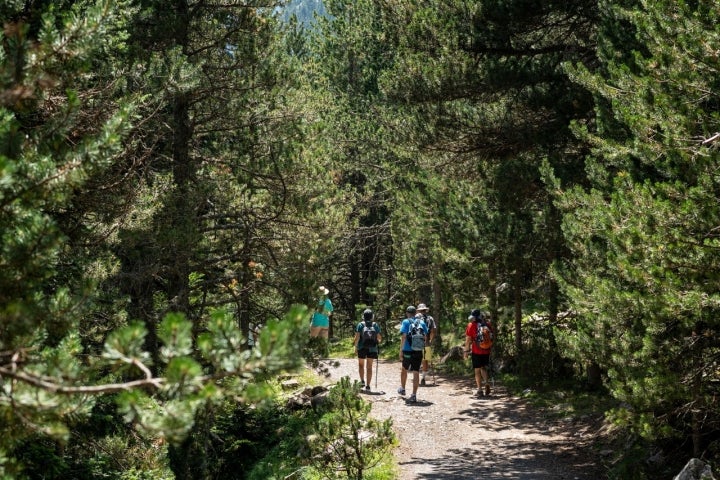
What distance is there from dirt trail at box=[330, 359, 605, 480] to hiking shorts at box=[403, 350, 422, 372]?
0.80m

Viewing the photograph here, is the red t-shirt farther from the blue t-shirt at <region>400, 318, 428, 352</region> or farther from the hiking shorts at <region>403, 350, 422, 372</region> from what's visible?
the hiking shorts at <region>403, 350, 422, 372</region>

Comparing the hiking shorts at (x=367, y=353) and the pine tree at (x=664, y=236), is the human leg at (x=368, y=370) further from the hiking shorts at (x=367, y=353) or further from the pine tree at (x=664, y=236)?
the pine tree at (x=664, y=236)

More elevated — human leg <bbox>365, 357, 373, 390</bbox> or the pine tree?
the pine tree

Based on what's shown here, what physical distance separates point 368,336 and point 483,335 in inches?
91.5

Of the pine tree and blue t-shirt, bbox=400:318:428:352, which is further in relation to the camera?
blue t-shirt, bbox=400:318:428:352

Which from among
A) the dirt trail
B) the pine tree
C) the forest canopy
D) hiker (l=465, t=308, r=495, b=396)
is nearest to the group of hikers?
hiker (l=465, t=308, r=495, b=396)

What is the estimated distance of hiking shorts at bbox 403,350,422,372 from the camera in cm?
1327

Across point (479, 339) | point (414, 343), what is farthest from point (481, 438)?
point (479, 339)

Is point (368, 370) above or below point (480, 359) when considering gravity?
below

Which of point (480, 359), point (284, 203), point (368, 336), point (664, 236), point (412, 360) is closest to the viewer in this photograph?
point (664, 236)

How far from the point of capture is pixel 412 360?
1330 centimetres

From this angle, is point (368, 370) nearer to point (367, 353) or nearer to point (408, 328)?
point (367, 353)

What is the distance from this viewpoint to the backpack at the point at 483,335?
13898mm

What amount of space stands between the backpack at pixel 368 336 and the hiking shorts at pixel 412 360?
78 cm
